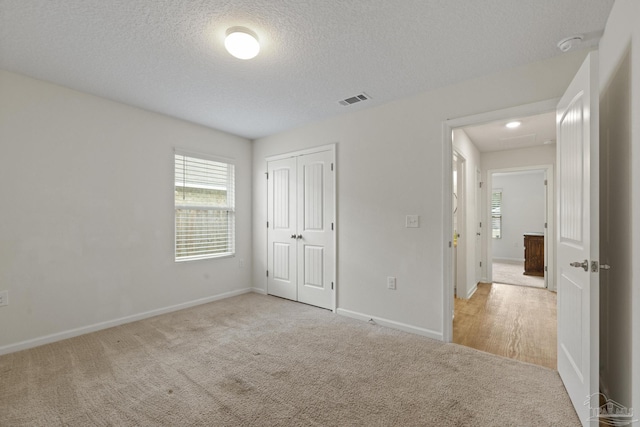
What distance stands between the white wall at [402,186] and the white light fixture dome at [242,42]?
5.70 feet

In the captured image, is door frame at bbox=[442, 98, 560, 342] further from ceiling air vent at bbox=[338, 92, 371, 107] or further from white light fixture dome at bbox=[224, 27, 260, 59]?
white light fixture dome at bbox=[224, 27, 260, 59]

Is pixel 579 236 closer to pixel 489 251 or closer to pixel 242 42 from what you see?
pixel 242 42

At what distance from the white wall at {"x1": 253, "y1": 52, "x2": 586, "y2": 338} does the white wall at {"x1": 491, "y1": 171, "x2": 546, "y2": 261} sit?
6.14m

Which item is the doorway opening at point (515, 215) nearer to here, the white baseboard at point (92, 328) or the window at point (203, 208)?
the window at point (203, 208)

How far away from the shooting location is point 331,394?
6.57 ft

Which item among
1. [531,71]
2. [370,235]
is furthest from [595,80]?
[370,235]

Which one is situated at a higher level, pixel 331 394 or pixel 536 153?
pixel 536 153

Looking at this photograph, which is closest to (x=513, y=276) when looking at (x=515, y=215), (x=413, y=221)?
(x=515, y=215)

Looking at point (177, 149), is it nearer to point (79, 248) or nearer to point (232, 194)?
point (232, 194)

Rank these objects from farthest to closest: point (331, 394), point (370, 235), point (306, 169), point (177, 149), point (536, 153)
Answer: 1. point (536, 153)
2. point (306, 169)
3. point (177, 149)
4. point (370, 235)
5. point (331, 394)

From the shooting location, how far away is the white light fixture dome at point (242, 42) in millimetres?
2012

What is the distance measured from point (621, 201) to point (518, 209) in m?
7.33

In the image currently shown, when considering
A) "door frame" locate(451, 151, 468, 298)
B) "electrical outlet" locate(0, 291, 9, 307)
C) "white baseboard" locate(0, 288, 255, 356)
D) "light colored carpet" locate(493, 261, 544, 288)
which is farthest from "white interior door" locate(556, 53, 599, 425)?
"electrical outlet" locate(0, 291, 9, 307)

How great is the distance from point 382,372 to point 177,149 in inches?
141
